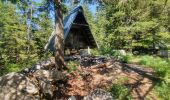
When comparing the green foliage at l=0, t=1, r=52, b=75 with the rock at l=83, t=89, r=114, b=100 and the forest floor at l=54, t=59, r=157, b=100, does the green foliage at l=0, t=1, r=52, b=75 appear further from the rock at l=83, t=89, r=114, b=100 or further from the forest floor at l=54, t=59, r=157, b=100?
the rock at l=83, t=89, r=114, b=100

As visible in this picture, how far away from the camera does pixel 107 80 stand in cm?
1314

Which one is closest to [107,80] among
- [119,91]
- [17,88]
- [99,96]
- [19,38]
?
[119,91]

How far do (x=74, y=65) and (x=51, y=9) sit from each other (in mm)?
3803

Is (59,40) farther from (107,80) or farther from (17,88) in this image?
(17,88)

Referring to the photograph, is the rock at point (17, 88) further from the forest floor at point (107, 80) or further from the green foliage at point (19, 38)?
the green foliage at point (19, 38)

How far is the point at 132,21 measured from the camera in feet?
121

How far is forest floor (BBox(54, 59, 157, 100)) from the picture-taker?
11773 mm

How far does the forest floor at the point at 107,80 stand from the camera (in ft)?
38.6

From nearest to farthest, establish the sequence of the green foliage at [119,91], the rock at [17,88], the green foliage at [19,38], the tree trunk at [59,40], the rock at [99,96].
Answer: the rock at [17,88], the rock at [99,96], the green foliage at [119,91], the tree trunk at [59,40], the green foliage at [19,38]

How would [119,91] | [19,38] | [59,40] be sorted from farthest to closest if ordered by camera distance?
[19,38]
[59,40]
[119,91]

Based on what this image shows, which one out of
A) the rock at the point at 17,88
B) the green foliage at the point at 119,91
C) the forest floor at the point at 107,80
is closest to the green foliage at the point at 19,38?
the forest floor at the point at 107,80

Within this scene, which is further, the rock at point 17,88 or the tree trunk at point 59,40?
the tree trunk at point 59,40

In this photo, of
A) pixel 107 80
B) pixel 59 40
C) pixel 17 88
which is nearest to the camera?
pixel 17 88

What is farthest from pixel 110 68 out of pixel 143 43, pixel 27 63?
pixel 143 43
